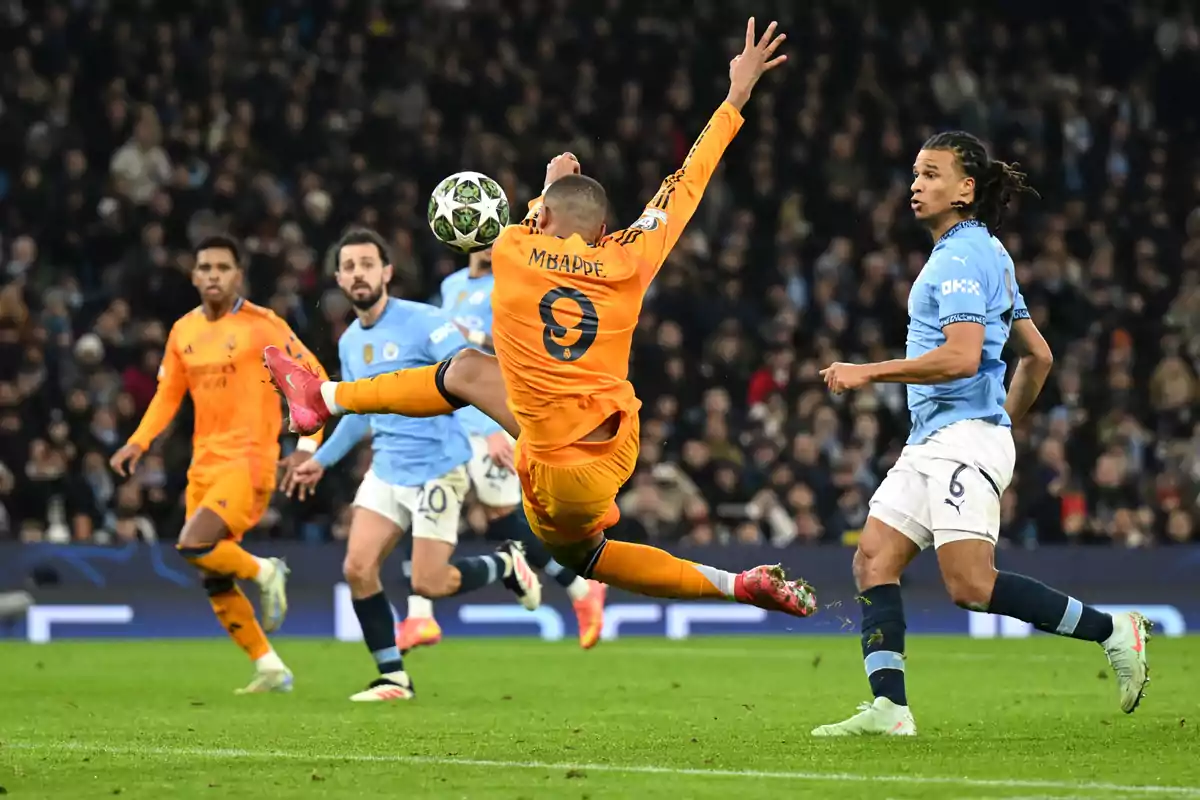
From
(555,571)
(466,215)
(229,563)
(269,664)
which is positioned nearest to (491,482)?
(555,571)

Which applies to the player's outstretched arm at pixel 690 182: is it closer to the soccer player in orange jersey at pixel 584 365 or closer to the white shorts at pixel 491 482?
the soccer player in orange jersey at pixel 584 365

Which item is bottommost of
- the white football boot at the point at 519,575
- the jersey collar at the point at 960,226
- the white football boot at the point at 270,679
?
the white football boot at the point at 270,679

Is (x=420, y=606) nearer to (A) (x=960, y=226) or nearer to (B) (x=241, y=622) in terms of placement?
(B) (x=241, y=622)

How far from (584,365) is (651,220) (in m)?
0.63

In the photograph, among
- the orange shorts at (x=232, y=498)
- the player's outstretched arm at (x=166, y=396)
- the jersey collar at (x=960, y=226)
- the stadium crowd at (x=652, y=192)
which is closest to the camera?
the jersey collar at (x=960, y=226)

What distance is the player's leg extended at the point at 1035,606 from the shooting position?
7.36 metres

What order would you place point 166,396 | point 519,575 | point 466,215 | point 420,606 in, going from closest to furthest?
point 466,215 < point 166,396 < point 519,575 < point 420,606

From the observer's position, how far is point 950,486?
24.3 feet

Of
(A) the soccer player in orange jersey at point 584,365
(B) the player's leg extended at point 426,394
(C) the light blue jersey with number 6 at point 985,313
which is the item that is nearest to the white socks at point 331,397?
(B) the player's leg extended at point 426,394

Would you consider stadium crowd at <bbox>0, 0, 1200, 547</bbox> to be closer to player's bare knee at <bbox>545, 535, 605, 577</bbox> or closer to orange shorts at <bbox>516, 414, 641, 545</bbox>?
player's bare knee at <bbox>545, 535, 605, 577</bbox>

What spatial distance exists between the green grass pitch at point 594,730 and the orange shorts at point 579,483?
2.88 feet

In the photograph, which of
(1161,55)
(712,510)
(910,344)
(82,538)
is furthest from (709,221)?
(910,344)

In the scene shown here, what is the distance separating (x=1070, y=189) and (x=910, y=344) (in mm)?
15661

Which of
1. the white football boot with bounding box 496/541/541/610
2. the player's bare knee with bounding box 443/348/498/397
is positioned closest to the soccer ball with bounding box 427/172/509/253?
the player's bare knee with bounding box 443/348/498/397
